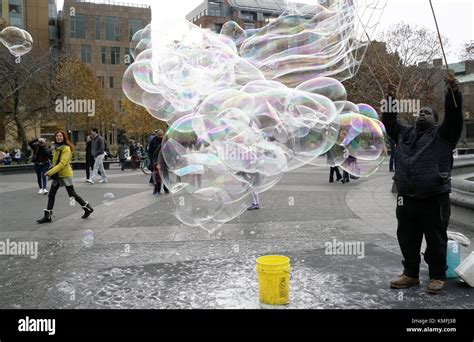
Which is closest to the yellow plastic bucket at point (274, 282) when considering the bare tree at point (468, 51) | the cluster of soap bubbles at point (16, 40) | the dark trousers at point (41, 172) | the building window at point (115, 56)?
the cluster of soap bubbles at point (16, 40)

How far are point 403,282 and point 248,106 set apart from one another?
303 centimetres

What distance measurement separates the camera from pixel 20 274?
514cm

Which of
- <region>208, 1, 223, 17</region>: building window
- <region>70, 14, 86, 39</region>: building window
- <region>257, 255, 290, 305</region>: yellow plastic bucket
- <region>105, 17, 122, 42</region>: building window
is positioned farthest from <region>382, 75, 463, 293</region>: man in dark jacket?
<region>208, 1, 223, 17</region>: building window

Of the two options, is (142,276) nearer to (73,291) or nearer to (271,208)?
(73,291)

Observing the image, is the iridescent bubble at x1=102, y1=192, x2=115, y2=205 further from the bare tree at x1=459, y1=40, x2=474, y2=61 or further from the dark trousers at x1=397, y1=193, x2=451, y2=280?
the bare tree at x1=459, y1=40, x2=474, y2=61

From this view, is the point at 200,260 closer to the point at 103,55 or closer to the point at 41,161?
the point at 41,161

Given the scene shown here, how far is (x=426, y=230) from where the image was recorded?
445 cm

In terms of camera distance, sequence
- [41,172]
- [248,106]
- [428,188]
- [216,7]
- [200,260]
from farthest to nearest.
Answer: [216,7] → [41,172] → [248,106] → [200,260] → [428,188]

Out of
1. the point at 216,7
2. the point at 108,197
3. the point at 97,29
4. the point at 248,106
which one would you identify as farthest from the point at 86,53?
the point at 248,106

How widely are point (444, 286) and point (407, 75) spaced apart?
30.6m

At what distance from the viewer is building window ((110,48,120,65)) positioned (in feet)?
178

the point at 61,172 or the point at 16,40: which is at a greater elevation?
the point at 16,40

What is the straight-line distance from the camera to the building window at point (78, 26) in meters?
52.0
